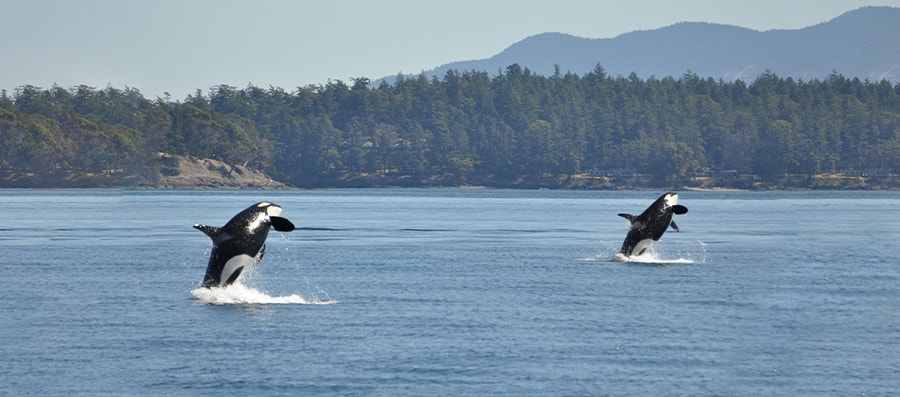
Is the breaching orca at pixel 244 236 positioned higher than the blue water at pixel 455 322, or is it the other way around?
the breaching orca at pixel 244 236

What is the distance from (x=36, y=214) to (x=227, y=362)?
3701 inches

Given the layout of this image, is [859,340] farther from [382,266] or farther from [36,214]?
[36,214]

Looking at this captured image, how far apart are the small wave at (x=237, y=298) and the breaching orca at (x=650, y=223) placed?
19.7 metres

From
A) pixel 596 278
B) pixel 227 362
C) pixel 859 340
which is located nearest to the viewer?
pixel 227 362

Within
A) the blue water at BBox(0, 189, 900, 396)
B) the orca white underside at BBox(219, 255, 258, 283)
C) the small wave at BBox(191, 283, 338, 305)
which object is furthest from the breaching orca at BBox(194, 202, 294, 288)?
the blue water at BBox(0, 189, 900, 396)

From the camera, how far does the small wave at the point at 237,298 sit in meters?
42.9

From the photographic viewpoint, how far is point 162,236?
3295 inches

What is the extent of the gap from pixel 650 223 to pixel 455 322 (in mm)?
24129

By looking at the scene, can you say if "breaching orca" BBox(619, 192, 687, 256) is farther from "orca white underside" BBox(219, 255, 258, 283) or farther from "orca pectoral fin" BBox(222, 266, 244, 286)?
"orca white underside" BBox(219, 255, 258, 283)

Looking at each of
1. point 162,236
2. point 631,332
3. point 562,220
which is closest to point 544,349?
point 631,332

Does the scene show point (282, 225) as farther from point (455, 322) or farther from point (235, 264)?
point (455, 322)

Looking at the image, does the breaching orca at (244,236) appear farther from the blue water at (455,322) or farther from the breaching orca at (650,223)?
the breaching orca at (650,223)

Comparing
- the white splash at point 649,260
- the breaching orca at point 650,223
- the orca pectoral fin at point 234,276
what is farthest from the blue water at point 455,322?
the breaching orca at point 650,223

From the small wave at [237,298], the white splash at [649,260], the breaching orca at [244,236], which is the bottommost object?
the white splash at [649,260]
